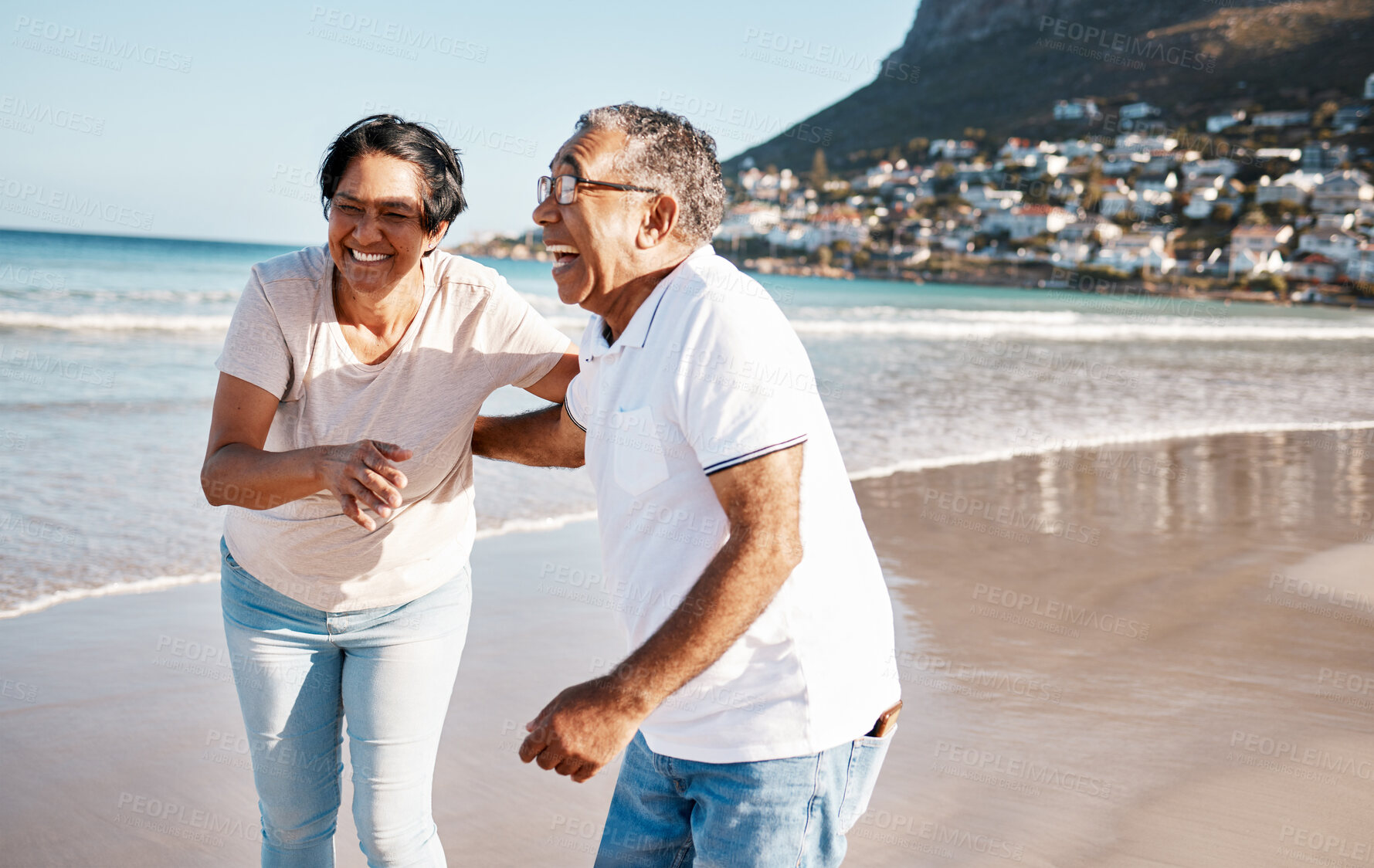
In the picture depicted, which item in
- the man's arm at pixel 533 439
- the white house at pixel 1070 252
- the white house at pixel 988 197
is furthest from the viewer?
the white house at pixel 988 197

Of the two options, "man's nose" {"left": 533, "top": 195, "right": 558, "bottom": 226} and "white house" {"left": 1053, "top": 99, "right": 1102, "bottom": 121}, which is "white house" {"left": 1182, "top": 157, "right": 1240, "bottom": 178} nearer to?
"white house" {"left": 1053, "top": 99, "right": 1102, "bottom": 121}

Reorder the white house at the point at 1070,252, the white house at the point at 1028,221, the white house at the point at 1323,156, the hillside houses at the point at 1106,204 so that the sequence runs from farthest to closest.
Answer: the white house at the point at 1028,221 < the white house at the point at 1323,156 < the white house at the point at 1070,252 < the hillside houses at the point at 1106,204

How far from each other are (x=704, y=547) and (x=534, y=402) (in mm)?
10206

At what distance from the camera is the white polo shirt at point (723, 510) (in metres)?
1.39

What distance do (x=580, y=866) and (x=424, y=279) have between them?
1.83 meters

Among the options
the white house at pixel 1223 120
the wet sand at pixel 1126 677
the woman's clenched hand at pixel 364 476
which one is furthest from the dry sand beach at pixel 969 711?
the white house at pixel 1223 120

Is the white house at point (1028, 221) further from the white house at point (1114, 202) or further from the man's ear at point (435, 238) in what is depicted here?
the man's ear at point (435, 238)

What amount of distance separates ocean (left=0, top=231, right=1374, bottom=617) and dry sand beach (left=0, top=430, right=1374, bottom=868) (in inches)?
35.1

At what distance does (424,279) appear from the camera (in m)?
2.25

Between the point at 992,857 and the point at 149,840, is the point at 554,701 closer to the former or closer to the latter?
the point at 992,857

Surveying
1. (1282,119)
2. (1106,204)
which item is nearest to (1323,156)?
(1282,119)

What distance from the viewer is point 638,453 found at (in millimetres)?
1476

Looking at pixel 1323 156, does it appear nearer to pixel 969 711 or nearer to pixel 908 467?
pixel 908 467

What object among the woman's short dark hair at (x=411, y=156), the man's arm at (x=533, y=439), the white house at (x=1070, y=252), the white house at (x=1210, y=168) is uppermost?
the white house at (x=1210, y=168)
